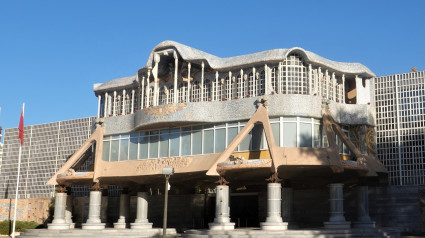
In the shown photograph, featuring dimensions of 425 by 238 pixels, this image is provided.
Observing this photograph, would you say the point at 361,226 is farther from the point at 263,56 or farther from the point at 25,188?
the point at 25,188

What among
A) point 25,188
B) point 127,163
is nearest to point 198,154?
point 127,163

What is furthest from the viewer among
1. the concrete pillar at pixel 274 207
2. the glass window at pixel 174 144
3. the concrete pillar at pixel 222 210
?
the glass window at pixel 174 144

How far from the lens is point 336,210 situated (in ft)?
127

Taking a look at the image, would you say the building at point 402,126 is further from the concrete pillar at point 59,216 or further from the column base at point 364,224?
the concrete pillar at point 59,216

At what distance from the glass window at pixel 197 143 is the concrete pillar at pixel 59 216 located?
1236 centimetres

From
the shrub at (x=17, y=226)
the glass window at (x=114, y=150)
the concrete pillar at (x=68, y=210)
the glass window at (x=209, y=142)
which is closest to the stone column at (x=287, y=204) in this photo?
the glass window at (x=209, y=142)

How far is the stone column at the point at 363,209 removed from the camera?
40.4 m

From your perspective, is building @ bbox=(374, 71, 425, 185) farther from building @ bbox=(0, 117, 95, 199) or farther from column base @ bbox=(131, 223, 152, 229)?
building @ bbox=(0, 117, 95, 199)

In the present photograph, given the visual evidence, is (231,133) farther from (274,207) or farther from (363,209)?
(363,209)

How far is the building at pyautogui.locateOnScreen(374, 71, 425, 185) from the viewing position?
4281 centimetres

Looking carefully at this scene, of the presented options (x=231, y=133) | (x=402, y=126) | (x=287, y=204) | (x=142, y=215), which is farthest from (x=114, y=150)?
(x=402, y=126)

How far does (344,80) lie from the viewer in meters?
44.5

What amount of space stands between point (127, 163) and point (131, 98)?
6.89 metres

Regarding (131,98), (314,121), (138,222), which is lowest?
(138,222)
